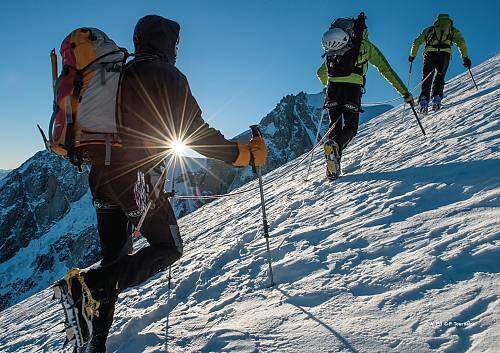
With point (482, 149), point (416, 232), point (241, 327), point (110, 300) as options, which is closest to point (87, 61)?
point (110, 300)

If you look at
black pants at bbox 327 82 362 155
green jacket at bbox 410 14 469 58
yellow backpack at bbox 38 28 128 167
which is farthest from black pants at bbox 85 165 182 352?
green jacket at bbox 410 14 469 58

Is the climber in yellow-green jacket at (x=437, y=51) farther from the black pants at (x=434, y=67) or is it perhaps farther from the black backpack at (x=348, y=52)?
the black backpack at (x=348, y=52)

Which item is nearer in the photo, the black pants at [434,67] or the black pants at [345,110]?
the black pants at [345,110]

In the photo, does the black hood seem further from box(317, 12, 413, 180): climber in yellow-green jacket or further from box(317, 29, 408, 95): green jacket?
box(317, 29, 408, 95): green jacket

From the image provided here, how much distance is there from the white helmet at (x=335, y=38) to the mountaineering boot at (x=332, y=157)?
5.32ft

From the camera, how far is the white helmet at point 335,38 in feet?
21.2

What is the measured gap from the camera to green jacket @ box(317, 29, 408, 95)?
677cm

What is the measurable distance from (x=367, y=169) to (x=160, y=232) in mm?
4810

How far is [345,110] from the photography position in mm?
6762

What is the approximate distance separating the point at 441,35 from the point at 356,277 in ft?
32.7

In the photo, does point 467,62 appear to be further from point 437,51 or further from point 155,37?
point 155,37

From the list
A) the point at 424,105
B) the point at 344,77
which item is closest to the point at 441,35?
the point at 424,105

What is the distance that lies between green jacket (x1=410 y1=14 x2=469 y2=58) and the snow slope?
5.30 meters

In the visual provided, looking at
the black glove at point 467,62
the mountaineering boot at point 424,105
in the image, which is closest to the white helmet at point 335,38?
the mountaineering boot at point 424,105
